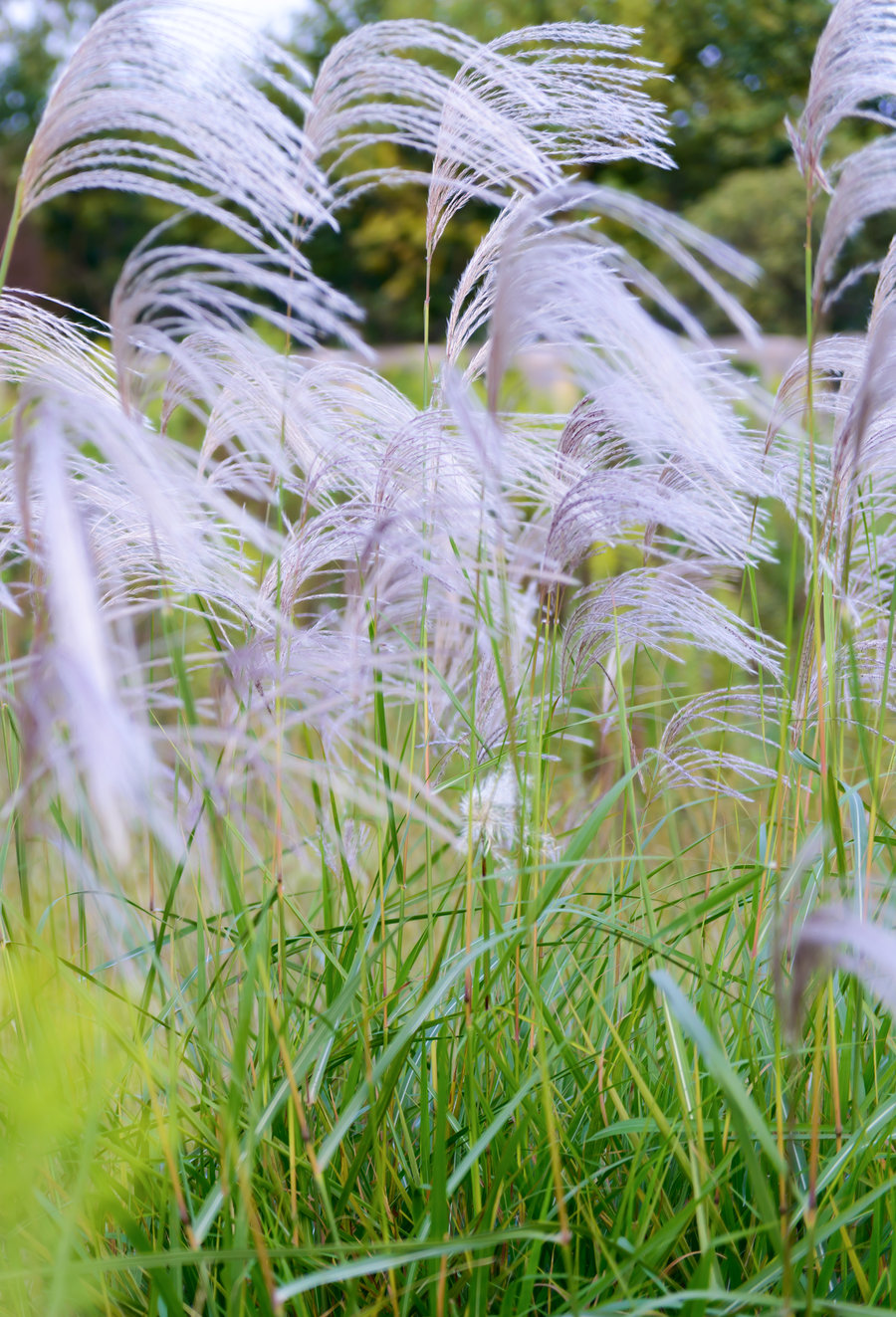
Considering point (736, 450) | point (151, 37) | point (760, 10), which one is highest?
point (760, 10)

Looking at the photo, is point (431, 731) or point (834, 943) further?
point (431, 731)

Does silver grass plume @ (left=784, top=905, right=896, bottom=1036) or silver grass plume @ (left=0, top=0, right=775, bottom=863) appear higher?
silver grass plume @ (left=0, top=0, right=775, bottom=863)

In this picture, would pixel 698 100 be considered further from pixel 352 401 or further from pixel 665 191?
pixel 352 401

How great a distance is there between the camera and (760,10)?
13.2 meters

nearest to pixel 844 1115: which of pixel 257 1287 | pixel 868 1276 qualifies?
pixel 868 1276

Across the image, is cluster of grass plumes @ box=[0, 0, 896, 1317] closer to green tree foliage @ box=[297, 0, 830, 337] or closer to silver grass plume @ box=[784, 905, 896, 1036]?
silver grass plume @ box=[784, 905, 896, 1036]

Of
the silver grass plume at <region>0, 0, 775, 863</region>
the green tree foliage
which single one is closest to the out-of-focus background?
the green tree foliage

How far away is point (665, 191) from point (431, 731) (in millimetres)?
14845

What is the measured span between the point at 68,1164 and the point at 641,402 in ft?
3.78

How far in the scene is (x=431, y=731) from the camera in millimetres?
1594

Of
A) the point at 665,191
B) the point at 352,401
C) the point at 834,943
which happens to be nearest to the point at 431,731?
the point at 352,401

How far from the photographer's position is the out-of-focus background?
10.8 m

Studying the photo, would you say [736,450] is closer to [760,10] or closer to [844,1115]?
[844,1115]

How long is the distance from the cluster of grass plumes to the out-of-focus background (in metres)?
9.99
